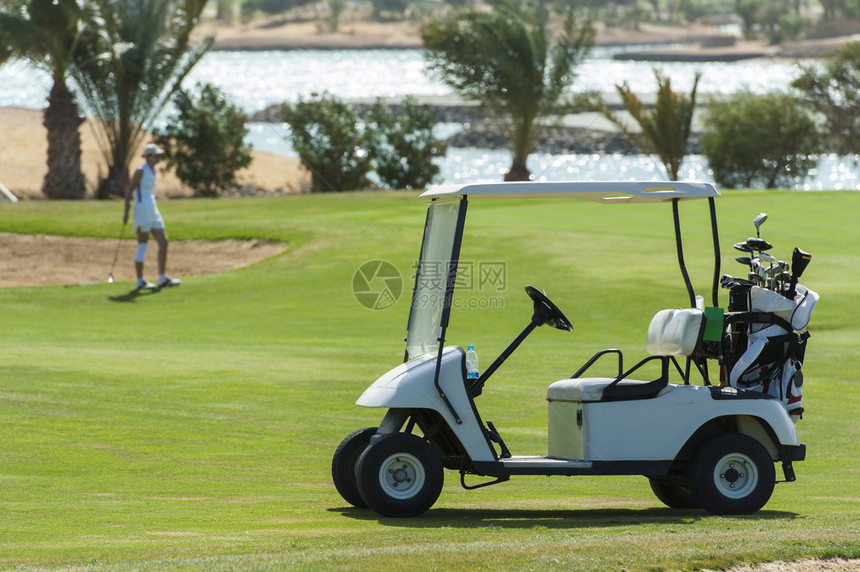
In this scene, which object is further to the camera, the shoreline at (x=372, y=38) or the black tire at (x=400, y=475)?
the shoreline at (x=372, y=38)

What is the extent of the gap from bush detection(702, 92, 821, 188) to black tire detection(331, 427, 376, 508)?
128 feet

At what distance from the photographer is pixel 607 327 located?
15711mm

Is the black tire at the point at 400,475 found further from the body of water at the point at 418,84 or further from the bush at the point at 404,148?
the bush at the point at 404,148

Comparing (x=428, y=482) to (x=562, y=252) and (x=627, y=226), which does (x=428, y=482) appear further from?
(x=627, y=226)

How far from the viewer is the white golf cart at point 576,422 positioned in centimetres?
657

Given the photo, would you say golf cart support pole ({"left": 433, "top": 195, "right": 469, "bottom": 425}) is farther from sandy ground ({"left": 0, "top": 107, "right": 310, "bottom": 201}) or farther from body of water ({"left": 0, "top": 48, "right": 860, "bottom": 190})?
sandy ground ({"left": 0, "top": 107, "right": 310, "bottom": 201})

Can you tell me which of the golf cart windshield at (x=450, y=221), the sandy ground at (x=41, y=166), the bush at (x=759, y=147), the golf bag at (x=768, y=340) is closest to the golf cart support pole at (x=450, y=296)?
the golf cart windshield at (x=450, y=221)

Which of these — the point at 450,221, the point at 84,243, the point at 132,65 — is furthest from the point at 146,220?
the point at 132,65

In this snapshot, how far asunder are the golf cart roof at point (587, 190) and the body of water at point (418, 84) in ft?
83.2

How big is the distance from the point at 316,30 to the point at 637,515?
14706cm

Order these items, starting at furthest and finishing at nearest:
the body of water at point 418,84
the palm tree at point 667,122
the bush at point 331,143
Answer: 1. the body of water at point 418,84
2. the palm tree at point 667,122
3. the bush at point 331,143

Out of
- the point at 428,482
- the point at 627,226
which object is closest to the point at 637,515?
the point at 428,482

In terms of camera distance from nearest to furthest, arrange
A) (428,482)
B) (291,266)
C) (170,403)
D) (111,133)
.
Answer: (428,482) < (170,403) < (291,266) < (111,133)

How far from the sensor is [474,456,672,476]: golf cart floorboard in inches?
261
